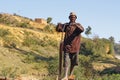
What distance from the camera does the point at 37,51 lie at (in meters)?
34.6

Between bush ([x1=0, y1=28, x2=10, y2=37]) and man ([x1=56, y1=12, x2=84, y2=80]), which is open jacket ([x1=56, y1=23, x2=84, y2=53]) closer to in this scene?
man ([x1=56, y1=12, x2=84, y2=80])

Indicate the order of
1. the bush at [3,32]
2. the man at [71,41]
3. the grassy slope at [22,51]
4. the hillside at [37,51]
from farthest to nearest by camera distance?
the bush at [3,32] → the grassy slope at [22,51] → the hillside at [37,51] → the man at [71,41]

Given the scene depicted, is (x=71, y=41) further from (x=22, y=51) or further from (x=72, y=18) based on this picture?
(x=22, y=51)

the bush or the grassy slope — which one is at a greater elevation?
the bush

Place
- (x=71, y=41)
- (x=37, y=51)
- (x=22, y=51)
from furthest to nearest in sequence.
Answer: (x=37, y=51), (x=22, y=51), (x=71, y=41)

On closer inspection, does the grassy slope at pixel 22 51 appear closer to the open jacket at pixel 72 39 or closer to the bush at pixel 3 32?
the bush at pixel 3 32

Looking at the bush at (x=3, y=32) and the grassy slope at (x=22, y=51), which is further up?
the bush at (x=3, y=32)

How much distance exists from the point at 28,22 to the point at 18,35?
320 inches

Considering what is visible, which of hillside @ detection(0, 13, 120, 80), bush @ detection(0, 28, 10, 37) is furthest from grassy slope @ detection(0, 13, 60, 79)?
bush @ detection(0, 28, 10, 37)

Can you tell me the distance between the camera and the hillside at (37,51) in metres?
24.9

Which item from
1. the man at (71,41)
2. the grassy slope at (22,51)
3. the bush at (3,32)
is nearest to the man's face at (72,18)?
the man at (71,41)

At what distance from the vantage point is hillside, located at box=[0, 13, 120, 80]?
2495 cm

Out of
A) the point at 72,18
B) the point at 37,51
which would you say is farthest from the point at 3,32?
the point at 72,18

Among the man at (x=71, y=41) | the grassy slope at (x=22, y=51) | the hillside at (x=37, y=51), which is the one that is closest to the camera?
the man at (x=71, y=41)
